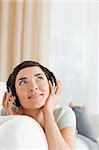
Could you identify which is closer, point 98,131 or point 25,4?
point 98,131

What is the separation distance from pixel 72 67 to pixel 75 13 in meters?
0.47

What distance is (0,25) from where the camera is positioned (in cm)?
257

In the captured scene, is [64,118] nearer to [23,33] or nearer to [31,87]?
[31,87]

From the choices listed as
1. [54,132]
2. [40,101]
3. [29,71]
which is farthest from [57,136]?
[29,71]

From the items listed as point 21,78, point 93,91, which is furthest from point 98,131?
point 21,78

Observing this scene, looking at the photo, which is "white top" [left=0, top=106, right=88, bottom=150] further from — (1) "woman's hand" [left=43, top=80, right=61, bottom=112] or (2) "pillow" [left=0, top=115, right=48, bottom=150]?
(2) "pillow" [left=0, top=115, right=48, bottom=150]

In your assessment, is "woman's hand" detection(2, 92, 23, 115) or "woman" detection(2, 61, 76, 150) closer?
"woman" detection(2, 61, 76, 150)

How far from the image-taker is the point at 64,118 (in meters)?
1.21

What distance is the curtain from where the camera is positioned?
2.52 metres

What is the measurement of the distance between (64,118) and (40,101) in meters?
0.13

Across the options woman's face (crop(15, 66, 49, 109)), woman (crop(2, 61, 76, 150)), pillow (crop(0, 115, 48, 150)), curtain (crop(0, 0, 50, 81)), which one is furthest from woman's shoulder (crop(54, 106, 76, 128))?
curtain (crop(0, 0, 50, 81))

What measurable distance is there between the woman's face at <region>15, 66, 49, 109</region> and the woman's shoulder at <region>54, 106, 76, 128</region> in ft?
0.35

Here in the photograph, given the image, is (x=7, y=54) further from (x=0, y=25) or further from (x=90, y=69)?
(x=90, y=69)

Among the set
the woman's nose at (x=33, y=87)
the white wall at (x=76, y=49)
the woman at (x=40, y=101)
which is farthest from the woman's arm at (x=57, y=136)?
the white wall at (x=76, y=49)
